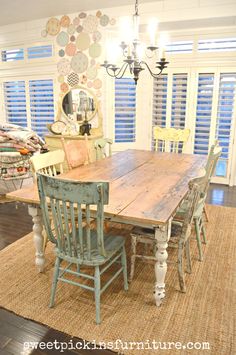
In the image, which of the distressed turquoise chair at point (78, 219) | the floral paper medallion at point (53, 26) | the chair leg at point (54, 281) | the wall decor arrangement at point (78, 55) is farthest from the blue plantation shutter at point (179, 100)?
the chair leg at point (54, 281)

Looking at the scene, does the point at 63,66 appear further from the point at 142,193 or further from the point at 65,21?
the point at 142,193

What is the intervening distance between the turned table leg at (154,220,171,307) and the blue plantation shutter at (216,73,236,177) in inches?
133

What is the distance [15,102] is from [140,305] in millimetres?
5453

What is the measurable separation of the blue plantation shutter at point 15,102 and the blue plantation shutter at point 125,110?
227 centimetres

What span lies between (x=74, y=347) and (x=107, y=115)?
13.2ft

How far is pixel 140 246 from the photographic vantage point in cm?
282

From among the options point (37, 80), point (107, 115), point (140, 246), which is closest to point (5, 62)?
point (37, 80)

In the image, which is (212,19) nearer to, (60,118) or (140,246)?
(60,118)

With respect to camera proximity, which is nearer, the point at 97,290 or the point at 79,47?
the point at 97,290

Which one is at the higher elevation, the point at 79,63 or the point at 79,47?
the point at 79,47

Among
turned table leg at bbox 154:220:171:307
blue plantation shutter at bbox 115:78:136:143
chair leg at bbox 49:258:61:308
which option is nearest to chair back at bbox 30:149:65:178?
chair leg at bbox 49:258:61:308

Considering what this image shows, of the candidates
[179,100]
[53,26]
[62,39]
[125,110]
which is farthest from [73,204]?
[53,26]

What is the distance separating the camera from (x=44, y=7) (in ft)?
15.3

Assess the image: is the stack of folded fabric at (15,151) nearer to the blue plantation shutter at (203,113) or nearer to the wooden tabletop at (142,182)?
the wooden tabletop at (142,182)
